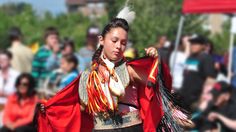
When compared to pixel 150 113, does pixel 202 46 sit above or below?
above

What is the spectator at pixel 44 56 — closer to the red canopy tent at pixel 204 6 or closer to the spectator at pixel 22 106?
A: the spectator at pixel 22 106

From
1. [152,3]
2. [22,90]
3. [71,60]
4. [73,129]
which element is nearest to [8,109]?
[22,90]

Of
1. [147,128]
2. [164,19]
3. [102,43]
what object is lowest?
[147,128]

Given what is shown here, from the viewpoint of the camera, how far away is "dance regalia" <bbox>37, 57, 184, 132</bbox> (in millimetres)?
6164

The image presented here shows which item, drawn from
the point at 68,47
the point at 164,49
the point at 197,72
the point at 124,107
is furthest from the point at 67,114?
the point at 164,49

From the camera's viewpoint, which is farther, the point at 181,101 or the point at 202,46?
the point at 202,46

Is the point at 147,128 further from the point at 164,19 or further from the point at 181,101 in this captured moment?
the point at 164,19

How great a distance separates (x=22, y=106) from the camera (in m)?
10.8

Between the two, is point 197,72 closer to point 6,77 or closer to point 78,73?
point 78,73

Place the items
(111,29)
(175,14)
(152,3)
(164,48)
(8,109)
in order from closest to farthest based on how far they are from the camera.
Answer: (111,29) < (8,109) < (164,48) < (152,3) < (175,14)

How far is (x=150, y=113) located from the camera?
621 cm

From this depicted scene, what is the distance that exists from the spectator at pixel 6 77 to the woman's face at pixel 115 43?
5658 millimetres

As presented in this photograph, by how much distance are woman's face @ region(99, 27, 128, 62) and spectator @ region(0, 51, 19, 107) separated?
5.66m

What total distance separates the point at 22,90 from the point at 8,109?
0.36 meters
